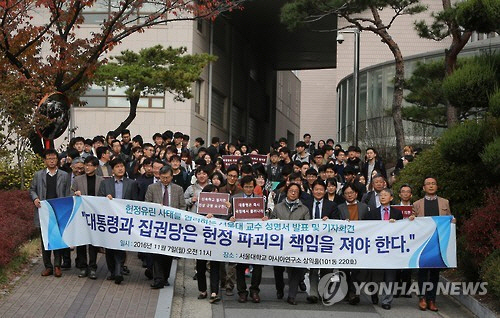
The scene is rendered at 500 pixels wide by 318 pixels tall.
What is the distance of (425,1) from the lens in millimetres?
34250

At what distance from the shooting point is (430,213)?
11.4m

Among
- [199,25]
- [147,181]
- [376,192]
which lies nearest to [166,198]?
[147,181]

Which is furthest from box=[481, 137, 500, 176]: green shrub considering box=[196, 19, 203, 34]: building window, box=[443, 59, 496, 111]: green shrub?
box=[196, 19, 203, 34]: building window

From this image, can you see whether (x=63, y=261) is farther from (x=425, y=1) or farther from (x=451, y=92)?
(x=425, y=1)

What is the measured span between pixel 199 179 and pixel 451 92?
13.1 feet

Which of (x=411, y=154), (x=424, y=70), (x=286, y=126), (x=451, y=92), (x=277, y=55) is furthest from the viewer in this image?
(x=286, y=126)

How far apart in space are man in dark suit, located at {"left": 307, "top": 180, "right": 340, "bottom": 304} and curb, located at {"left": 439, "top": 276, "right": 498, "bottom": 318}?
1.91m

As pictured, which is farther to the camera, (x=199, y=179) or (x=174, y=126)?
(x=174, y=126)

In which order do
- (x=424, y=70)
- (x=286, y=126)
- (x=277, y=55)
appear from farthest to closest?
1. (x=286, y=126)
2. (x=277, y=55)
3. (x=424, y=70)

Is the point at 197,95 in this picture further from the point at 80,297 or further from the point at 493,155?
the point at 80,297

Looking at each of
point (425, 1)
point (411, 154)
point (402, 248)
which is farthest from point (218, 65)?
point (402, 248)

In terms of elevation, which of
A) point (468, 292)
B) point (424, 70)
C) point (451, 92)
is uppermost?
point (424, 70)

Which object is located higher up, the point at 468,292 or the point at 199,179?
the point at 199,179

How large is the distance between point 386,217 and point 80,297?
4320mm
